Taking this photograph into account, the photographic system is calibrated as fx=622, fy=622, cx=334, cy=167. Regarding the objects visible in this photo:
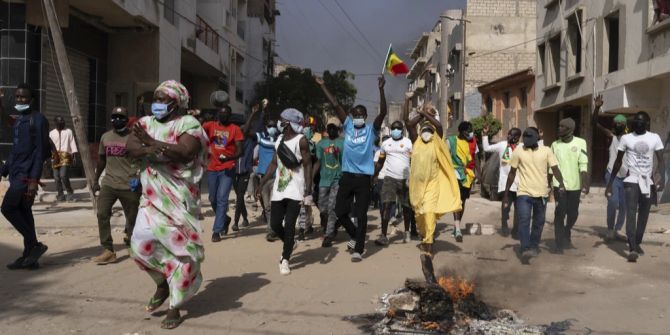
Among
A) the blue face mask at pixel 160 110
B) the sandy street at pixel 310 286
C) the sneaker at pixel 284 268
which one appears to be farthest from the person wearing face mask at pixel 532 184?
the blue face mask at pixel 160 110

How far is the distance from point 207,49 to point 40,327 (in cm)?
2297

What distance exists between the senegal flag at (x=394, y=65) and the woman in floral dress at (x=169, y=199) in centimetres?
535

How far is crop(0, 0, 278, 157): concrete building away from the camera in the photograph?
14.1 m

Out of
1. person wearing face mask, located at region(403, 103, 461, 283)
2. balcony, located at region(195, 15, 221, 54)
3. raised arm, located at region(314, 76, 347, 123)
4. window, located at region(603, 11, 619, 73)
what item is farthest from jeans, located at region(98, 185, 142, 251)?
balcony, located at region(195, 15, 221, 54)

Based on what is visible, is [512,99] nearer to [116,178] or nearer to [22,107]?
[116,178]

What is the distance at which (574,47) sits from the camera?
21.2 m

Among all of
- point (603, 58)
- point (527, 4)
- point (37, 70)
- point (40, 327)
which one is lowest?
point (40, 327)

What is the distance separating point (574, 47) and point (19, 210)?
19293 mm

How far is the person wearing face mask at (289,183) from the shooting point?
6.40 m

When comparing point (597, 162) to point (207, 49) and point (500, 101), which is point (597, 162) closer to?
point (500, 101)

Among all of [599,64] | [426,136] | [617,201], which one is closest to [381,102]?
[426,136]

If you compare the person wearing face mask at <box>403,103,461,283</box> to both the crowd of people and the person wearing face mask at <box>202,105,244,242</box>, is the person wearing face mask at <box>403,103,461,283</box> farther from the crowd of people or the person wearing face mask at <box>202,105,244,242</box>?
the person wearing face mask at <box>202,105,244,242</box>

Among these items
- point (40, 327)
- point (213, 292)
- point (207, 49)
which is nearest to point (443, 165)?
point (213, 292)

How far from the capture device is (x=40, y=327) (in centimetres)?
442
